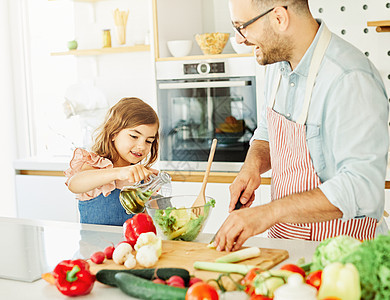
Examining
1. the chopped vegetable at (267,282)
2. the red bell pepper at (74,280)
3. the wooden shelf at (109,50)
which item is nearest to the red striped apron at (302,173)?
the chopped vegetable at (267,282)

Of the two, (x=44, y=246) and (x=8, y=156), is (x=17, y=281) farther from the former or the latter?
(x=8, y=156)

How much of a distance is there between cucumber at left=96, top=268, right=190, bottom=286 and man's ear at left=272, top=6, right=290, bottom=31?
82 cm

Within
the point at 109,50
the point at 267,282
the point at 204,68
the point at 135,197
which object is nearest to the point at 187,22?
the point at 204,68

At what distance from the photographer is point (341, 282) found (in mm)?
983

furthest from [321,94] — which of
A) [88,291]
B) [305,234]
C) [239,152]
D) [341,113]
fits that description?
[239,152]

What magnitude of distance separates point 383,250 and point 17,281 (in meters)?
0.86

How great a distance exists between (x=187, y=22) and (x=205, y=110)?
0.62m

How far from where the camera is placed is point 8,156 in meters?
4.20

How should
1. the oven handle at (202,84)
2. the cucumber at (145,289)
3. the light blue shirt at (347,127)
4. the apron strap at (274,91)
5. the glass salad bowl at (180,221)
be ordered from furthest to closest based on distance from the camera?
1. the oven handle at (202,84)
2. the apron strap at (274,91)
3. the glass salad bowl at (180,221)
4. the light blue shirt at (347,127)
5. the cucumber at (145,289)

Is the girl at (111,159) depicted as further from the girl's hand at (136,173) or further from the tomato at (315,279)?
the tomato at (315,279)

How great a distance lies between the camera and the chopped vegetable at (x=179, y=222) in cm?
161

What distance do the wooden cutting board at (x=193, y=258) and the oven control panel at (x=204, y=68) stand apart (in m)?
1.72

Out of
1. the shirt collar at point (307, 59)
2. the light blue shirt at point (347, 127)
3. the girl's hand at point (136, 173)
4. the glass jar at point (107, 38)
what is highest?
the glass jar at point (107, 38)

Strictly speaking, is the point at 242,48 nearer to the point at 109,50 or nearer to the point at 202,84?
the point at 202,84
